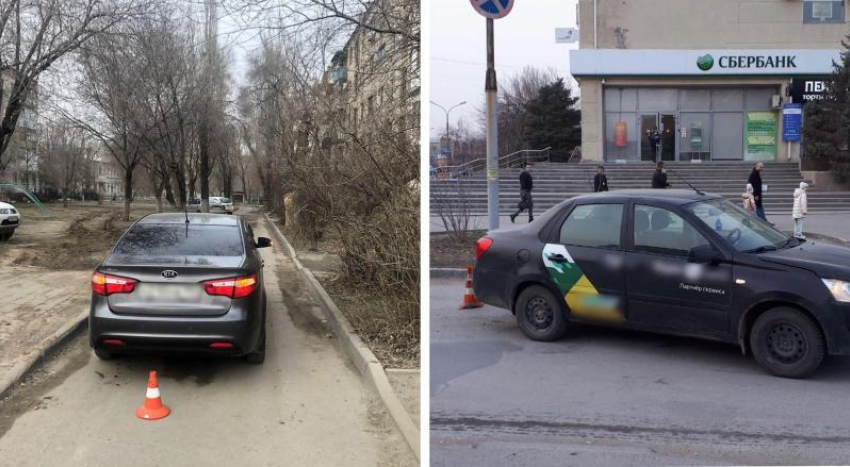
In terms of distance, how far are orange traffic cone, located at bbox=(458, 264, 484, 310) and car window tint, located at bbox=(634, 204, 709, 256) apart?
0.71 meters

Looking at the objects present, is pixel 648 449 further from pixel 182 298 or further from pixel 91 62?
pixel 91 62

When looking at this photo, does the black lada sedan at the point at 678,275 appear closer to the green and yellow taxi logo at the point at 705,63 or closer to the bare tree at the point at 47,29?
the green and yellow taxi logo at the point at 705,63

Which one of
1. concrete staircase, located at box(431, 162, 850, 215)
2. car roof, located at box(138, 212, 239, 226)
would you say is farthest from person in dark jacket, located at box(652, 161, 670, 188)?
car roof, located at box(138, 212, 239, 226)

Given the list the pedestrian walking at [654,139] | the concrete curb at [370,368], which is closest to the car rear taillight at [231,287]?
→ the concrete curb at [370,368]

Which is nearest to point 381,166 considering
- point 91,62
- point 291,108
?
point 291,108

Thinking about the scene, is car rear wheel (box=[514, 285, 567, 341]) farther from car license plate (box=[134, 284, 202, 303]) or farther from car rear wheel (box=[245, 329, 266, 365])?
car rear wheel (box=[245, 329, 266, 365])

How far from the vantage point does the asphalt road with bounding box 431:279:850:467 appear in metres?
2.33

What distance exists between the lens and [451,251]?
2777 millimetres

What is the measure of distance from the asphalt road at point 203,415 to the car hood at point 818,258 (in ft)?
6.85

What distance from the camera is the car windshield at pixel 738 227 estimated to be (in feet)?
9.46

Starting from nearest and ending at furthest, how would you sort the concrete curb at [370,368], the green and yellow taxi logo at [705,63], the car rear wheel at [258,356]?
the green and yellow taxi logo at [705,63]
the concrete curb at [370,368]
the car rear wheel at [258,356]

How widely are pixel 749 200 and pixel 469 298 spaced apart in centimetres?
128

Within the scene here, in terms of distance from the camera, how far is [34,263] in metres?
11.6

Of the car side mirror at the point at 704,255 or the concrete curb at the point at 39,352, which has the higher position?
the car side mirror at the point at 704,255
